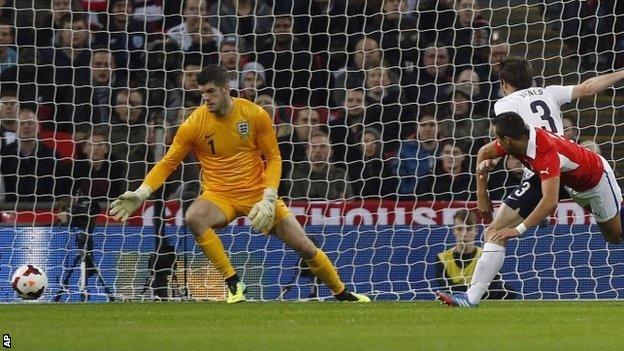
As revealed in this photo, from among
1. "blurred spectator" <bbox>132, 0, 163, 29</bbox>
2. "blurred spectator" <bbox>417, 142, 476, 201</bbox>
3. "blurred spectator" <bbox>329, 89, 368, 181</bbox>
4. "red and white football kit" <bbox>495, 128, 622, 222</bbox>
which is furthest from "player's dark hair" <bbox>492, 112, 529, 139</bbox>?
"blurred spectator" <bbox>132, 0, 163, 29</bbox>

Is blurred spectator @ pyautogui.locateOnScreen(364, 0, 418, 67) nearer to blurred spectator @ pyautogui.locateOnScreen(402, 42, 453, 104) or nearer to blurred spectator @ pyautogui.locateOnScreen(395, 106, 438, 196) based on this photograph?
blurred spectator @ pyautogui.locateOnScreen(402, 42, 453, 104)

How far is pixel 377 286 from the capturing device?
13.2 m

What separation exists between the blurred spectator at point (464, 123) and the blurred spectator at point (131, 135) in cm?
300

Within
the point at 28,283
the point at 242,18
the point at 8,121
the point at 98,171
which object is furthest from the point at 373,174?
the point at 28,283

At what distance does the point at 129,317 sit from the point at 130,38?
16.8 ft

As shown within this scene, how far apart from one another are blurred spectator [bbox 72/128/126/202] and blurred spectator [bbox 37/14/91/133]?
1.46 feet

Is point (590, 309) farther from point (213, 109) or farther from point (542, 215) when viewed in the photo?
point (213, 109)

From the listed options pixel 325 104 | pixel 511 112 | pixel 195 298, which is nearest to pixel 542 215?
pixel 511 112

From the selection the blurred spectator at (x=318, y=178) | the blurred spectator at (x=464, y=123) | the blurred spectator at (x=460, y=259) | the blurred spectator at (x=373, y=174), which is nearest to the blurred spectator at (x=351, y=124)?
the blurred spectator at (x=373, y=174)

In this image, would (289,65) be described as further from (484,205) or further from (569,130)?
(484,205)

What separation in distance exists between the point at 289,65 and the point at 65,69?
89.2 inches

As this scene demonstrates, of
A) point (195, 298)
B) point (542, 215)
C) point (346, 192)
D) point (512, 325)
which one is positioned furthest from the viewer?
point (346, 192)

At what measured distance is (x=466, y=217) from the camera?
12969 mm

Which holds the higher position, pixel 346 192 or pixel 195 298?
pixel 346 192
